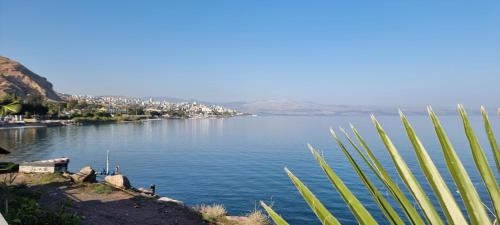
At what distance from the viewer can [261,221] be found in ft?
46.5

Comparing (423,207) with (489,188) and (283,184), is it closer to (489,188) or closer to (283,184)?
(489,188)

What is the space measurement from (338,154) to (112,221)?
47.1m

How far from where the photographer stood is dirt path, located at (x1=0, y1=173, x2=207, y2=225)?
1326 centimetres

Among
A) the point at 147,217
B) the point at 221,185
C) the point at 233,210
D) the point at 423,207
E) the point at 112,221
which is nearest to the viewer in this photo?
the point at 423,207

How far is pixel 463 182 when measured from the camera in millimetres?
887

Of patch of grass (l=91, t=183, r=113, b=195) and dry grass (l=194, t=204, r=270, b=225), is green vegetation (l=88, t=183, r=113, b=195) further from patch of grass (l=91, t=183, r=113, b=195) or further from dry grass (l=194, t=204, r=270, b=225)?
dry grass (l=194, t=204, r=270, b=225)

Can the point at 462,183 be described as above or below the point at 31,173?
above

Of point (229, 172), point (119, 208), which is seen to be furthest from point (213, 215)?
point (229, 172)

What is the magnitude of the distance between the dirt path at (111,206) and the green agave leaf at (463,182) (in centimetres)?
1245

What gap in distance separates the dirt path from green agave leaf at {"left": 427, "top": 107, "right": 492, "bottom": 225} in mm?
12446

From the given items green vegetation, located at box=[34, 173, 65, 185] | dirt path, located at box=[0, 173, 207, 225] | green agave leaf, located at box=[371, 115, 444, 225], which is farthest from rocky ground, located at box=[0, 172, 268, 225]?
green agave leaf, located at box=[371, 115, 444, 225]

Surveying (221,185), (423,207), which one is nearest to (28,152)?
(221,185)

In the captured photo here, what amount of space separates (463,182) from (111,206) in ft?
51.5

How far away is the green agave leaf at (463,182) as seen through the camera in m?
0.87
